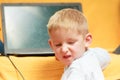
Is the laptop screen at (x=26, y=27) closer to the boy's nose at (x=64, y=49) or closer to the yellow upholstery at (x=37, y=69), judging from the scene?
the yellow upholstery at (x=37, y=69)

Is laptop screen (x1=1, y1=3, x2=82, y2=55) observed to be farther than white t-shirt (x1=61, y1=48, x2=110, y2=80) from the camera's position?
Yes

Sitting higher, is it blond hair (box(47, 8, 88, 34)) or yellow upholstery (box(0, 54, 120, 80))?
blond hair (box(47, 8, 88, 34))

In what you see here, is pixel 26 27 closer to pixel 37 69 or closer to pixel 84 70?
pixel 37 69

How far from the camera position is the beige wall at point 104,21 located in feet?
6.11

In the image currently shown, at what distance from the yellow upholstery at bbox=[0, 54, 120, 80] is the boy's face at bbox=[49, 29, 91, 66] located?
9.5 inches

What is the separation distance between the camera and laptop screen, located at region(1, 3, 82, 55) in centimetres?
146

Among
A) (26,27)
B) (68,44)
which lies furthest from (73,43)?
(26,27)

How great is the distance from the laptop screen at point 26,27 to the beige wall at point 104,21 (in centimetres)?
31

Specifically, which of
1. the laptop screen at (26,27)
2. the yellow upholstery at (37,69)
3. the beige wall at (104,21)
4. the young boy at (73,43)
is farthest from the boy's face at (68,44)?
the beige wall at (104,21)

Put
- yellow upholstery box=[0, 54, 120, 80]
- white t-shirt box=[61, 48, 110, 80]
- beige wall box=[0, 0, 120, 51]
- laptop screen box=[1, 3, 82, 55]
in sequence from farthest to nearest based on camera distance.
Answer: beige wall box=[0, 0, 120, 51] < laptop screen box=[1, 3, 82, 55] < yellow upholstery box=[0, 54, 120, 80] < white t-shirt box=[61, 48, 110, 80]

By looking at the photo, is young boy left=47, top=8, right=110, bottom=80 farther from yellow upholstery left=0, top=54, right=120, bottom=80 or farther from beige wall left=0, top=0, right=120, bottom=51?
beige wall left=0, top=0, right=120, bottom=51

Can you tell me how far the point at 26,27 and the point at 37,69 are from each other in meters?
0.32

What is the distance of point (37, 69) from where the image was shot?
1284mm

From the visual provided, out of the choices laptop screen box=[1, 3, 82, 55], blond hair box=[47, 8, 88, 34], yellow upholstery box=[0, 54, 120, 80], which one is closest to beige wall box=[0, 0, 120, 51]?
laptop screen box=[1, 3, 82, 55]
